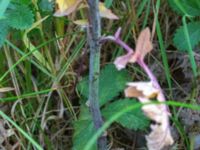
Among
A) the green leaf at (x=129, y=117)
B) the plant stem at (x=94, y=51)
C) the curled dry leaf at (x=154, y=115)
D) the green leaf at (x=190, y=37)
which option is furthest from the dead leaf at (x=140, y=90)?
the green leaf at (x=190, y=37)

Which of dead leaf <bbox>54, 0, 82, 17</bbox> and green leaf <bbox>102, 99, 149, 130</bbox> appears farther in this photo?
green leaf <bbox>102, 99, 149, 130</bbox>

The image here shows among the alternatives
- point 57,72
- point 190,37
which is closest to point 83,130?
point 57,72

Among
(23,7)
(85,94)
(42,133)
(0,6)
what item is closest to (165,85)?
(85,94)

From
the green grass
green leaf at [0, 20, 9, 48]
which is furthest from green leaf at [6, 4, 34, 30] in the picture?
the green grass

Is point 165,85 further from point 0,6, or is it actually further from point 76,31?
point 0,6

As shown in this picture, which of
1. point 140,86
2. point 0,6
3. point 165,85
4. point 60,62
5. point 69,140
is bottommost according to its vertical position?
point 69,140

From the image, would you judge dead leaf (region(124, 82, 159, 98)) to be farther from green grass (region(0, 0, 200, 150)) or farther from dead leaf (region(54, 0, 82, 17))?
green grass (region(0, 0, 200, 150))
